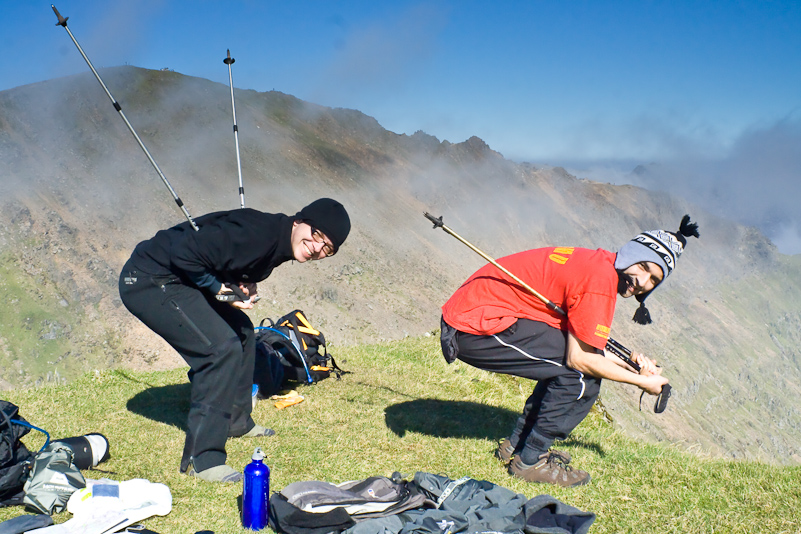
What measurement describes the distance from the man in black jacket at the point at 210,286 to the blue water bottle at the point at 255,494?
0.83 m

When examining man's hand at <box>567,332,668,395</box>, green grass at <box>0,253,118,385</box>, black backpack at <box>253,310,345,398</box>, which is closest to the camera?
man's hand at <box>567,332,668,395</box>

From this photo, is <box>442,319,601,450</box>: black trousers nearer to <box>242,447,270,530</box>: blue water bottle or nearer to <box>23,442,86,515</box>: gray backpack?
<box>242,447,270,530</box>: blue water bottle

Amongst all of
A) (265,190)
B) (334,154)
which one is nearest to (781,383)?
(334,154)

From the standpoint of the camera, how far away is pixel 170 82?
47500mm

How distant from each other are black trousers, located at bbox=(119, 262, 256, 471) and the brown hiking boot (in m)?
2.59

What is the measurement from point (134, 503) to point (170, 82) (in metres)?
49.4

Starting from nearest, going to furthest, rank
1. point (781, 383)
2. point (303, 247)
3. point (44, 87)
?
1. point (303, 247)
2. point (44, 87)
3. point (781, 383)

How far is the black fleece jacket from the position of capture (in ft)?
14.9

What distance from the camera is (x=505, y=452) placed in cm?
549

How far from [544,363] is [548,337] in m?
0.22

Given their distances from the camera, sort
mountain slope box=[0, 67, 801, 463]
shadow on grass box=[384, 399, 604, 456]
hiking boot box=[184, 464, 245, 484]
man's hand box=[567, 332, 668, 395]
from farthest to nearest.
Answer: mountain slope box=[0, 67, 801, 463] → shadow on grass box=[384, 399, 604, 456] → hiking boot box=[184, 464, 245, 484] → man's hand box=[567, 332, 668, 395]

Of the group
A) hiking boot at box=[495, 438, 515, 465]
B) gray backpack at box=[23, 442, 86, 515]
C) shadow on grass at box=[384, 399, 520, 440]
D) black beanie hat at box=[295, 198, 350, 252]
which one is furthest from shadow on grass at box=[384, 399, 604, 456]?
gray backpack at box=[23, 442, 86, 515]

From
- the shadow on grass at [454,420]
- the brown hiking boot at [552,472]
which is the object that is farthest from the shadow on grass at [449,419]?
the brown hiking boot at [552,472]

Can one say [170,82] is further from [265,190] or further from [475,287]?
[475,287]
